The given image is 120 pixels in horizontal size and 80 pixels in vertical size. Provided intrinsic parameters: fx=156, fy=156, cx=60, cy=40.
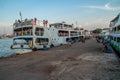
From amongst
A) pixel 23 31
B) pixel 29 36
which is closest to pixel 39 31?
pixel 29 36

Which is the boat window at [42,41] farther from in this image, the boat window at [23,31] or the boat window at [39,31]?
the boat window at [23,31]

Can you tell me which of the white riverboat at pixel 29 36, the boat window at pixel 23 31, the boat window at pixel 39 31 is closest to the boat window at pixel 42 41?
the white riverboat at pixel 29 36

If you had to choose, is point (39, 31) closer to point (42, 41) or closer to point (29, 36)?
point (42, 41)

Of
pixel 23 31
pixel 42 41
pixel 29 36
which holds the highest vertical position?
pixel 23 31

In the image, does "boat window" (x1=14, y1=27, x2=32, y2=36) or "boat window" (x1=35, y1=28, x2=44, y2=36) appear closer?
"boat window" (x1=14, y1=27, x2=32, y2=36)

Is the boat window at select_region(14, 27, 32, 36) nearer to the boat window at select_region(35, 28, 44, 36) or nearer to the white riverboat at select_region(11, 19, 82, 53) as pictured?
the white riverboat at select_region(11, 19, 82, 53)

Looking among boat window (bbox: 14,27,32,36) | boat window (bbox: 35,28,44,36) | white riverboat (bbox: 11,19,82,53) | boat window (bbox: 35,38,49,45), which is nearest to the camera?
white riverboat (bbox: 11,19,82,53)

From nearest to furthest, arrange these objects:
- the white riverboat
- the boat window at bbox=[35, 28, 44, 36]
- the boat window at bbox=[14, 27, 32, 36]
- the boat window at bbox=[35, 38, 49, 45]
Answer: the white riverboat
the boat window at bbox=[14, 27, 32, 36]
the boat window at bbox=[35, 28, 44, 36]
the boat window at bbox=[35, 38, 49, 45]

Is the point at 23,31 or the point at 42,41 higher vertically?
the point at 23,31

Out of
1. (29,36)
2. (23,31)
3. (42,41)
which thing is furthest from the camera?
(42,41)

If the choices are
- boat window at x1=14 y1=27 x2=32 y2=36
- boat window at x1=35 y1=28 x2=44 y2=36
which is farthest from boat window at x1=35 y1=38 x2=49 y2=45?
boat window at x1=14 y1=27 x2=32 y2=36

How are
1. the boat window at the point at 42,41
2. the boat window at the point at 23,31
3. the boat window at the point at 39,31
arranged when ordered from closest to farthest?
the boat window at the point at 23,31 → the boat window at the point at 39,31 → the boat window at the point at 42,41

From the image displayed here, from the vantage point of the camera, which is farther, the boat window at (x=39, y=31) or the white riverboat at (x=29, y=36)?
the boat window at (x=39, y=31)

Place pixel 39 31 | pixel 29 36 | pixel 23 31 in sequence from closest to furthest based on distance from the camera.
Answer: pixel 29 36 → pixel 23 31 → pixel 39 31
